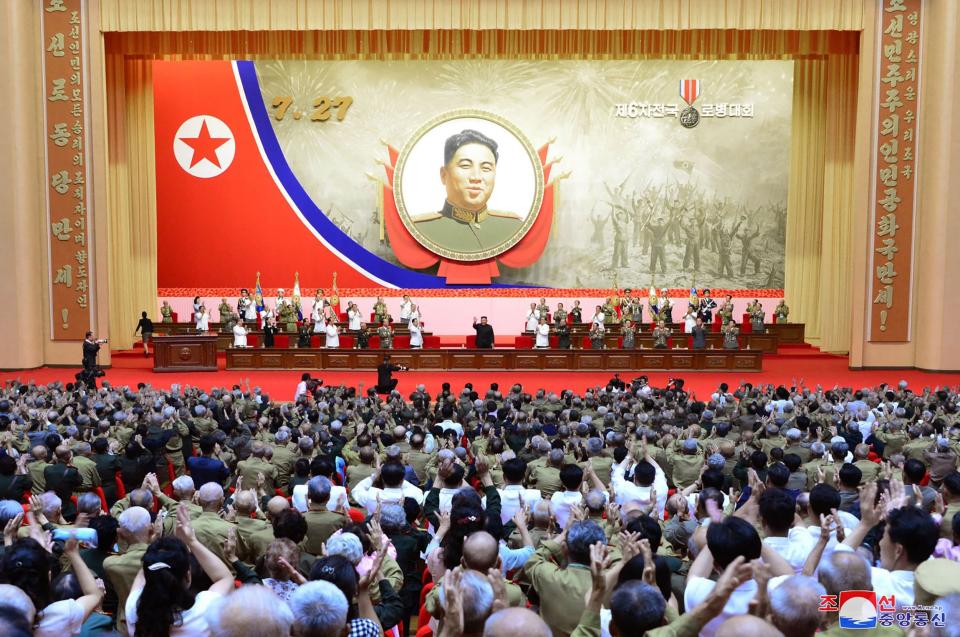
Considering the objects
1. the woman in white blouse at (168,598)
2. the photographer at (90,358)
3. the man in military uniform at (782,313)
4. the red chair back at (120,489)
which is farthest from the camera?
the man in military uniform at (782,313)

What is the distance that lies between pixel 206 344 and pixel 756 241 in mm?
11960

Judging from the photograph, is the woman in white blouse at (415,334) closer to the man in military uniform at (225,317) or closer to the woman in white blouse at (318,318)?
the woman in white blouse at (318,318)

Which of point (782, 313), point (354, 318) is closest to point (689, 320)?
point (782, 313)

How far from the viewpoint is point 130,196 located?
18.2 meters

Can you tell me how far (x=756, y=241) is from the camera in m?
19.4

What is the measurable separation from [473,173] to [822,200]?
7581 mm

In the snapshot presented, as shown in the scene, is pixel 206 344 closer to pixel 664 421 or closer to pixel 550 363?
pixel 550 363

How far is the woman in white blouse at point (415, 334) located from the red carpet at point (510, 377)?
1413 millimetres

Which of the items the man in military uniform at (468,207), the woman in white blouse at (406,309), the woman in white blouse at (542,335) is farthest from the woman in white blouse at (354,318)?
the woman in white blouse at (542,335)

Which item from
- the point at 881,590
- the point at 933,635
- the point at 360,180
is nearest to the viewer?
the point at 933,635

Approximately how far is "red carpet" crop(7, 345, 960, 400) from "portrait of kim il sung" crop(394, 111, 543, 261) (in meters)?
4.98

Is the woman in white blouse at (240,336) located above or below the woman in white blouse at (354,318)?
below

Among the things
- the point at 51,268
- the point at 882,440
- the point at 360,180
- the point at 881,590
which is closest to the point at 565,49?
the point at 360,180

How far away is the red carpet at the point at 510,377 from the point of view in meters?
13.5
